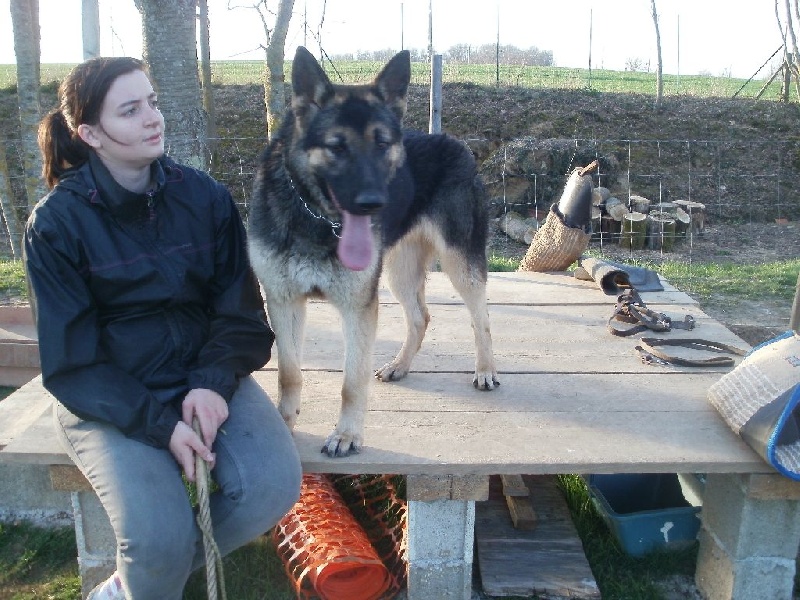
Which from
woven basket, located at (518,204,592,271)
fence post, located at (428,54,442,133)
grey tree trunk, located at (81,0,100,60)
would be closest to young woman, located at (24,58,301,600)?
woven basket, located at (518,204,592,271)

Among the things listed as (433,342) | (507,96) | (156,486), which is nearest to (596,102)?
(507,96)

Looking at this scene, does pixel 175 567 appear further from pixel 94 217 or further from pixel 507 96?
pixel 507 96

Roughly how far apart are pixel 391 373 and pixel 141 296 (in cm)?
141

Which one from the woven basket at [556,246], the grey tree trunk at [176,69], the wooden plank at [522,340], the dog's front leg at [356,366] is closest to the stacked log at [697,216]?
the woven basket at [556,246]

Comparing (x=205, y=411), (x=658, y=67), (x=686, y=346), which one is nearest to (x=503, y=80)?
(x=658, y=67)

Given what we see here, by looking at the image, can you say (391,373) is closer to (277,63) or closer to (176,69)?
(176,69)

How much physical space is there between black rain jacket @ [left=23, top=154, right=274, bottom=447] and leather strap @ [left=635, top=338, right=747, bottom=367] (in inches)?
79.1

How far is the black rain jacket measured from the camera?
2.20 m

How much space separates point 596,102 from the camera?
53.0 feet

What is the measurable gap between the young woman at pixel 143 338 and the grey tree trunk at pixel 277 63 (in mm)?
4148

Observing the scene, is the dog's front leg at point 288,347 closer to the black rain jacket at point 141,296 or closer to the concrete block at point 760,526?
the black rain jacket at point 141,296

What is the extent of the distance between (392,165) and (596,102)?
1479cm

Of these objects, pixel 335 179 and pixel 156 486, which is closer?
pixel 156 486

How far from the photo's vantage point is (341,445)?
8.48 ft
